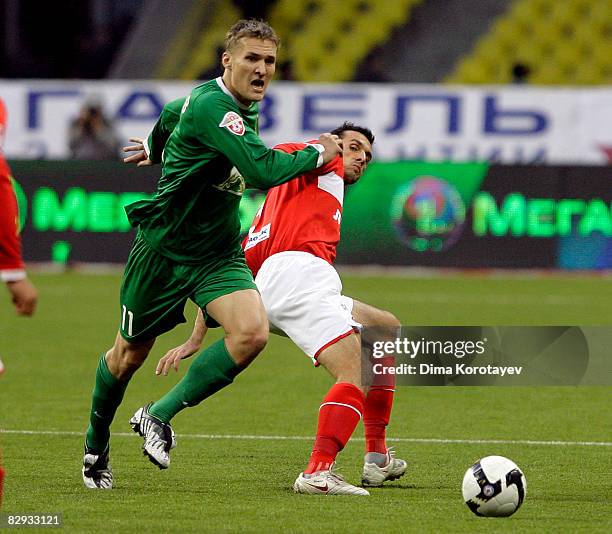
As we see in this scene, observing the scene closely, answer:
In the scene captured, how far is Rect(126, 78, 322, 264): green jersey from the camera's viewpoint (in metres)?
5.91

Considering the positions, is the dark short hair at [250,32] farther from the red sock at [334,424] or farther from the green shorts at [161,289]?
the red sock at [334,424]

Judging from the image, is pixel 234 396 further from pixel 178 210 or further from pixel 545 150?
pixel 545 150

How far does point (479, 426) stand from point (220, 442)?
1603mm

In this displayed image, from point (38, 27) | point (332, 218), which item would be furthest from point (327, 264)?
point (38, 27)

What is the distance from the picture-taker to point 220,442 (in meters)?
7.56

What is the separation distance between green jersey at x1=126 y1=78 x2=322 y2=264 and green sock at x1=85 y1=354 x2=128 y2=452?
620 mm

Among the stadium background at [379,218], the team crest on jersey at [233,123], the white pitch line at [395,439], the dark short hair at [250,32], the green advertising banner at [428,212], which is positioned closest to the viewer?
the team crest on jersey at [233,123]

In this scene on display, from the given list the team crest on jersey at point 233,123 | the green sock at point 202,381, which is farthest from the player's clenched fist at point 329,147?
the green sock at point 202,381

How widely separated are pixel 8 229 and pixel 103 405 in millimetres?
1854

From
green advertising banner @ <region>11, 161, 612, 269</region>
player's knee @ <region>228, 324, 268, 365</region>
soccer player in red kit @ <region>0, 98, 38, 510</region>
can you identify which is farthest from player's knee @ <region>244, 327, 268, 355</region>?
green advertising banner @ <region>11, 161, 612, 269</region>

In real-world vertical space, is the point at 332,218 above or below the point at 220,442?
above

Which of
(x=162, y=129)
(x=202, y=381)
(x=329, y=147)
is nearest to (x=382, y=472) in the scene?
(x=202, y=381)

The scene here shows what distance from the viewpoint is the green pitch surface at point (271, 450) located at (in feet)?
18.0

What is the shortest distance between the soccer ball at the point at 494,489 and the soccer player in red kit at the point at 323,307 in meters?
0.68
